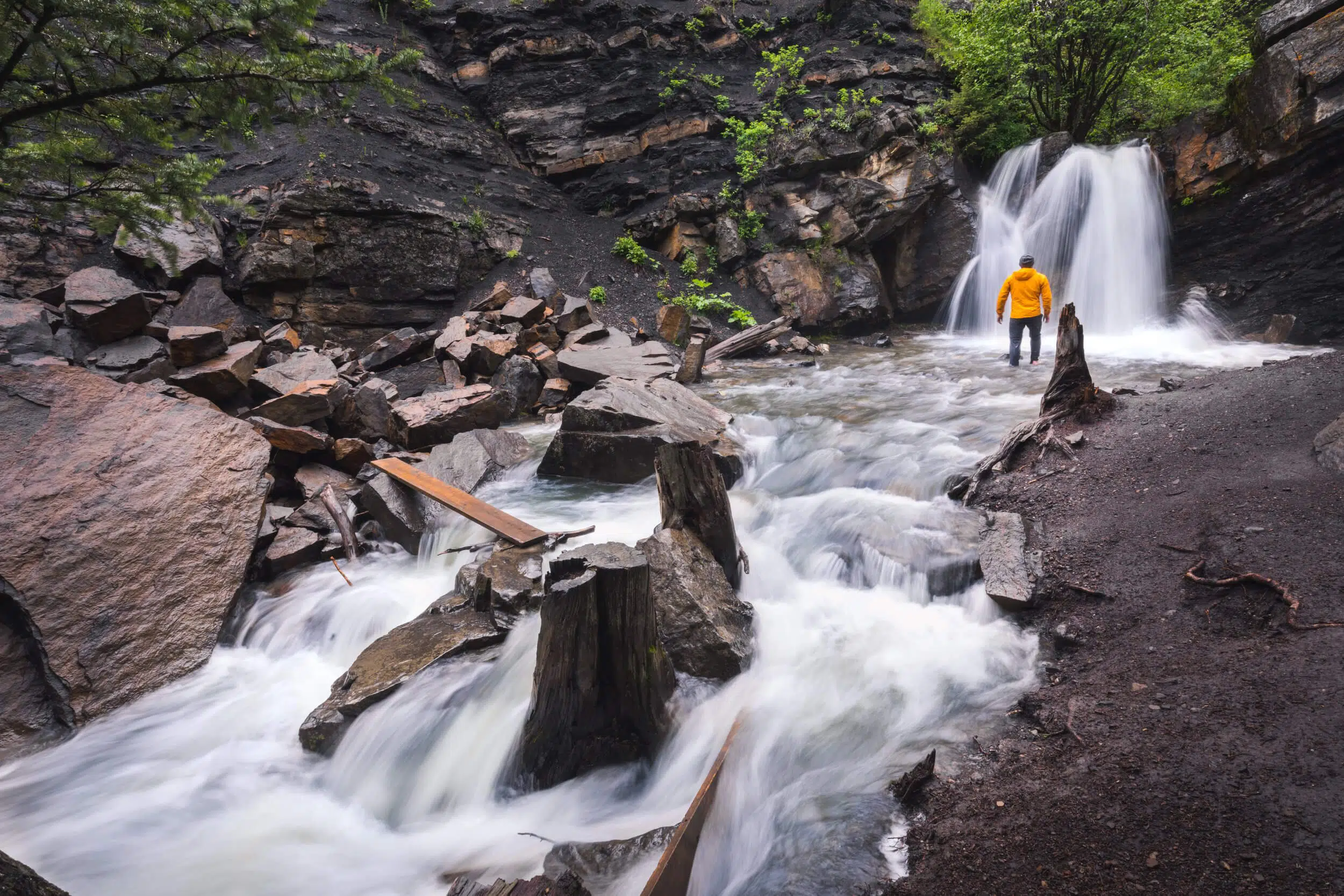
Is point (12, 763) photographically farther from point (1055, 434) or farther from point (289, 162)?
point (289, 162)

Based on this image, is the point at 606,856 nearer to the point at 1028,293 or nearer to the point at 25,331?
the point at 25,331

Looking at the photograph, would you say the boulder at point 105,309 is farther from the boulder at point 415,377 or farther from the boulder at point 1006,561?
the boulder at point 1006,561

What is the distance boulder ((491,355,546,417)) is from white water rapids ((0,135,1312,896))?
4.01 metres

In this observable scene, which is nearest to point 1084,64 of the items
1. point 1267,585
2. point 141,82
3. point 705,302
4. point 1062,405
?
point 705,302

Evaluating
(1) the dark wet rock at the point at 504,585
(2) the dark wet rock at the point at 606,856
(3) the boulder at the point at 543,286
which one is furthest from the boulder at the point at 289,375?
(2) the dark wet rock at the point at 606,856

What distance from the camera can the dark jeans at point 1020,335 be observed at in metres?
9.11

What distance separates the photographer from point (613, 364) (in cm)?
897

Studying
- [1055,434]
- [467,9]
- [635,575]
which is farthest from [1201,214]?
[467,9]

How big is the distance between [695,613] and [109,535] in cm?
424

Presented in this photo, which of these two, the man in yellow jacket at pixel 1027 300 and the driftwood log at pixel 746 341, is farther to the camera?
the driftwood log at pixel 746 341

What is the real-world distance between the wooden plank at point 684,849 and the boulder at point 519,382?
6800 mm

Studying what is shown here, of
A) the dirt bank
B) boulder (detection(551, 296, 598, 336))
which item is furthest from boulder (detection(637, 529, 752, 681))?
boulder (detection(551, 296, 598, 336))

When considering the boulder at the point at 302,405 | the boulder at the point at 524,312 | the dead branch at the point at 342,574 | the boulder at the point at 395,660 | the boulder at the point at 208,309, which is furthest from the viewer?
the boulder at the point at 524,312

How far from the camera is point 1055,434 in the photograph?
16.3 feet
